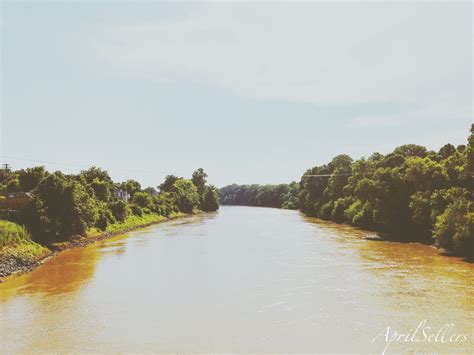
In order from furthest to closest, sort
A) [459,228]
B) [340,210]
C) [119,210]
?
[340,210]
[119,210]
[459,228]

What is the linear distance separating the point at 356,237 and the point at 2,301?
45.8 meters

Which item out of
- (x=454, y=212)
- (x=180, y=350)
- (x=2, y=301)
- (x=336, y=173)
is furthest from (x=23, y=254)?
(x=336, y=173)

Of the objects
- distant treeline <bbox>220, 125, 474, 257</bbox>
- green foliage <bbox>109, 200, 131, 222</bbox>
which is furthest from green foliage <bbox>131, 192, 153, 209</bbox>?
distant treeline <bbox>220, 125, 474, 257</bbox>

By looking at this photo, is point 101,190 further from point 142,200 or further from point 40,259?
point 40,259

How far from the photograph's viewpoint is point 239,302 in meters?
25.2

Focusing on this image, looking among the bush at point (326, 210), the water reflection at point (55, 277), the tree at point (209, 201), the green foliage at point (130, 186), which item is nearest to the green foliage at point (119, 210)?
the water reflection at point (55, 277)

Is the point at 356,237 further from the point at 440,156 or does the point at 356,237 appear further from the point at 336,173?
the point at 336,173

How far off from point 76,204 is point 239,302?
2801 cm

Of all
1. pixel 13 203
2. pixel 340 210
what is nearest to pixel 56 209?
pixel 13 203

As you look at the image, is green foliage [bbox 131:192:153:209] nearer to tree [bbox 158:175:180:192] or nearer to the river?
tree [bbox 158:175:180:192]

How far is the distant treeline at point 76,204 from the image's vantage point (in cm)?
4412

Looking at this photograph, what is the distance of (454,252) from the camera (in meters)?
42.7

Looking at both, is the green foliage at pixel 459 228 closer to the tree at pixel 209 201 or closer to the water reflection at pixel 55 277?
the water reflection at pixel 55 277

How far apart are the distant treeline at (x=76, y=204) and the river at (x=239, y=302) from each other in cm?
520
